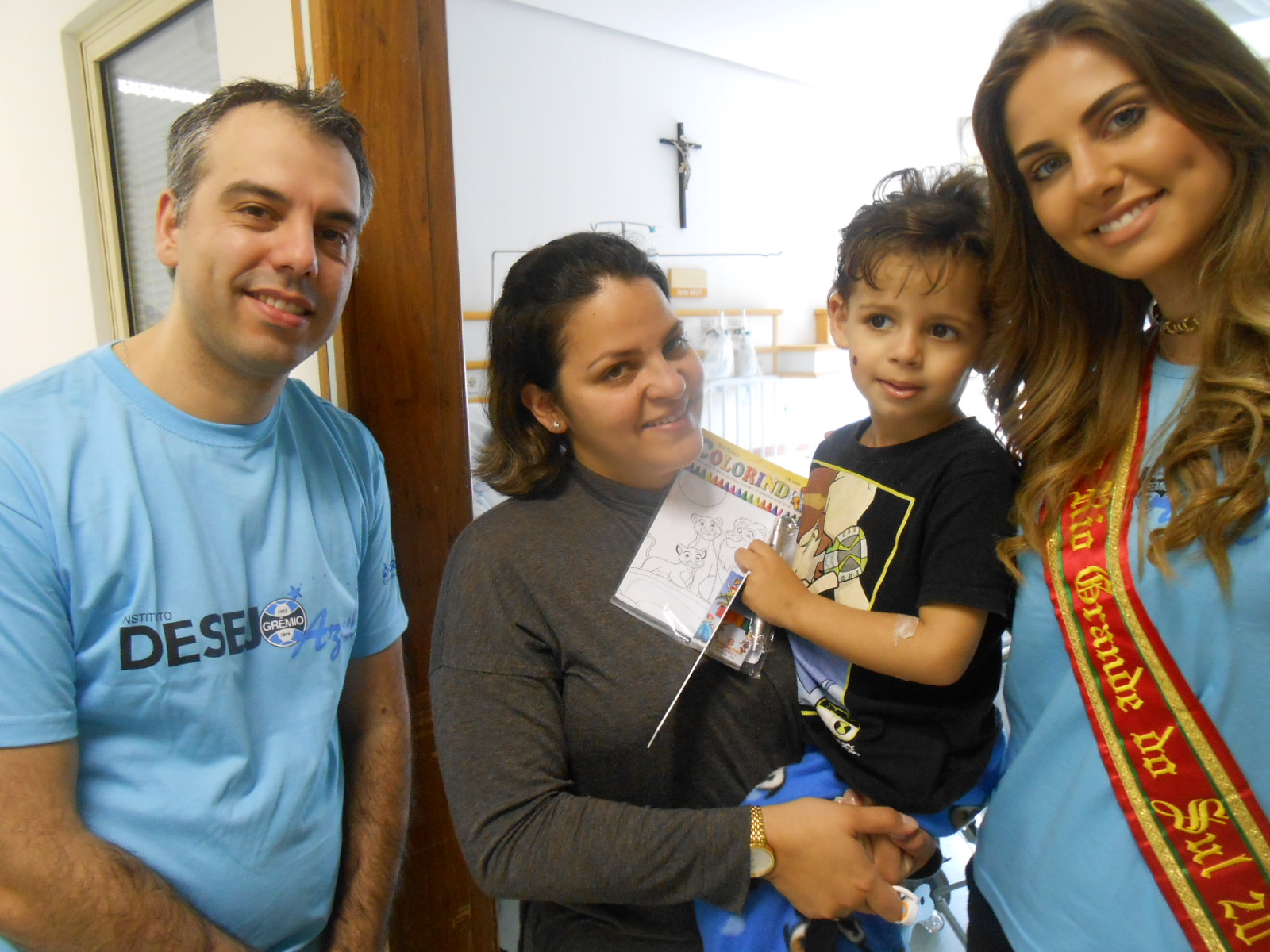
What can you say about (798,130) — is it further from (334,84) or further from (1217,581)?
(1217,581)

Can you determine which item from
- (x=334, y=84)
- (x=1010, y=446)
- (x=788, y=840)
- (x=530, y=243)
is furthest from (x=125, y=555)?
(x=530, y=243)

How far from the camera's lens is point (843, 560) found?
104cm

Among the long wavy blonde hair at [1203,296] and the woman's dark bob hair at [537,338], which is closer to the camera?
the long wavy blonde hair at [1203,296]

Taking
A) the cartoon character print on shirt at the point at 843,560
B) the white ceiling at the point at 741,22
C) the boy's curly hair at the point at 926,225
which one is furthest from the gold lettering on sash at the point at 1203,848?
the white ceiling at the point at 741,22

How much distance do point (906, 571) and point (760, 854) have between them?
392 mm

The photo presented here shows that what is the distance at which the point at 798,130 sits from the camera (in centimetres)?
400

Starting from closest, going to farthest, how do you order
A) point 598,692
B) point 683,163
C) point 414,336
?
1. point 598,692
2. point 414,336
3. point 683,163

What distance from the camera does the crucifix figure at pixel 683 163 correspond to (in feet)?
11.3

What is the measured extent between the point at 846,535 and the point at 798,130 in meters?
3.54

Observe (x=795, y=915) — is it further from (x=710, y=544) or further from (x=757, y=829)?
(x=710, y=544)

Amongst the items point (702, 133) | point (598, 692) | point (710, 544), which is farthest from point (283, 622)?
point (702, 133)

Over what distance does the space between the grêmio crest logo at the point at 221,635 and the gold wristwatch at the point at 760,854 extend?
0.66m

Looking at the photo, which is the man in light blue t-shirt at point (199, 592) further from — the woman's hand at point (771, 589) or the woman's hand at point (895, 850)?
the woman's hand at point (895, 850)

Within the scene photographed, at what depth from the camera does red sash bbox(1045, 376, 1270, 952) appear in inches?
31.6
